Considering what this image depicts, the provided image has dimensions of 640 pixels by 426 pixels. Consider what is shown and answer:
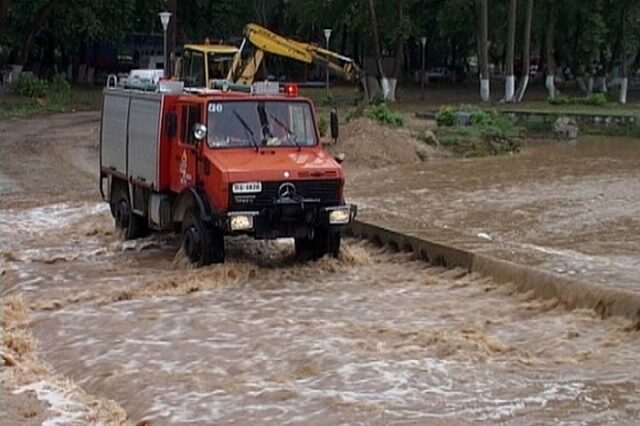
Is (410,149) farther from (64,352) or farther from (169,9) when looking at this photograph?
(169,9)

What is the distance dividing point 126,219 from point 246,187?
4.46m

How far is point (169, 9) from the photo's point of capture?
58.4 m

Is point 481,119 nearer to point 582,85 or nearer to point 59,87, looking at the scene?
point 59,87

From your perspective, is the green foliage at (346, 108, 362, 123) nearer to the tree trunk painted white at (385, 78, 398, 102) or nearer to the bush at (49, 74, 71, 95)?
the tree trunk painted white at (385, 78, 398, 102)

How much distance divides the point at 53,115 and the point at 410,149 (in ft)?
57.6

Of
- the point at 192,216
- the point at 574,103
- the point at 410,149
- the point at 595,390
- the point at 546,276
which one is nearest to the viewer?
the point at 595,390

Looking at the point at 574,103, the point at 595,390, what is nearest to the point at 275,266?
the point at 595,390

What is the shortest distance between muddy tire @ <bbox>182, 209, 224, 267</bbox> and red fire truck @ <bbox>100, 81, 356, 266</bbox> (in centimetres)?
1

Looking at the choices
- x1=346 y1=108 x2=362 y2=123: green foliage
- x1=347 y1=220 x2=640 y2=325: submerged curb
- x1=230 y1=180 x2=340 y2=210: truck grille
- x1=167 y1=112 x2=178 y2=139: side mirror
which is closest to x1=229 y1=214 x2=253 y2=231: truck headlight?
x1=230 y1=180 x2=340 y2=210: truck grille

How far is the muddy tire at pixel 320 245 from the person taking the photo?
15.8m

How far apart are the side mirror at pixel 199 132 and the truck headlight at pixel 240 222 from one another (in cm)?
141

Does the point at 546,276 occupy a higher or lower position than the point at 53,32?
lower

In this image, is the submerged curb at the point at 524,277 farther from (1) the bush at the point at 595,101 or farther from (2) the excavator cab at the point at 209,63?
(1) the bush at the point at 595,101

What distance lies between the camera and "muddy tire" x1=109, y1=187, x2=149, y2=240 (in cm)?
1844
